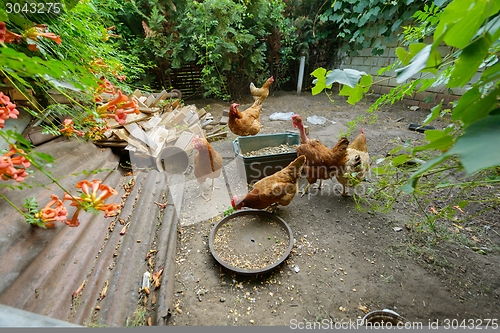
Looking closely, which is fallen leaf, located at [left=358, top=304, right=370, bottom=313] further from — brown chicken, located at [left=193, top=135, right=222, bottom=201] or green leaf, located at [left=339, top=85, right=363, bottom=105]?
brown chicken, located at [left=193, top=135, right=222, bottom=201]

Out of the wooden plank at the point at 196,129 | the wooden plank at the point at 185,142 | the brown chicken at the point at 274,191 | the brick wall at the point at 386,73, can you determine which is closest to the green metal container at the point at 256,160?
the brown chicken at the point at 274,191

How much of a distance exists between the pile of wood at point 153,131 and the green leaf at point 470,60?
2.44 metres

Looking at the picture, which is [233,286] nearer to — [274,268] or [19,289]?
[274,268]

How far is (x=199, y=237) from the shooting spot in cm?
180

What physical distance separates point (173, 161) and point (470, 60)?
2.74 m

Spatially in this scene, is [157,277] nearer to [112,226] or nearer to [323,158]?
[112,226]

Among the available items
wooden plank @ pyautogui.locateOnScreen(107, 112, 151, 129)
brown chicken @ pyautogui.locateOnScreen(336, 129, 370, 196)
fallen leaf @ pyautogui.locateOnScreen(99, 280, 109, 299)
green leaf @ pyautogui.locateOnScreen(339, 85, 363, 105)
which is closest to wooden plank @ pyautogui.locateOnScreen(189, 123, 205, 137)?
wooden plank @ pyautogui.locateOnScreen(107, 112, 151, 129)

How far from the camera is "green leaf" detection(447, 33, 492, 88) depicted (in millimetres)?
354

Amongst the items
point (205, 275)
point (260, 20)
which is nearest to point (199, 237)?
Result: point (205, 275)

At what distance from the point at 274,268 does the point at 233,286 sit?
0.96 feet

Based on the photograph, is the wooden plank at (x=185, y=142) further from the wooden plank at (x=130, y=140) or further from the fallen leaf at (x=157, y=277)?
the fallen leaf at (x=157, y=277)

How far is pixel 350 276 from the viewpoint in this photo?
1426mm

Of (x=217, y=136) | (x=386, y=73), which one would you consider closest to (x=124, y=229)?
(x=217, y=136)

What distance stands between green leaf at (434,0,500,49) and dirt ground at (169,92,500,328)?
1310 millimetres
